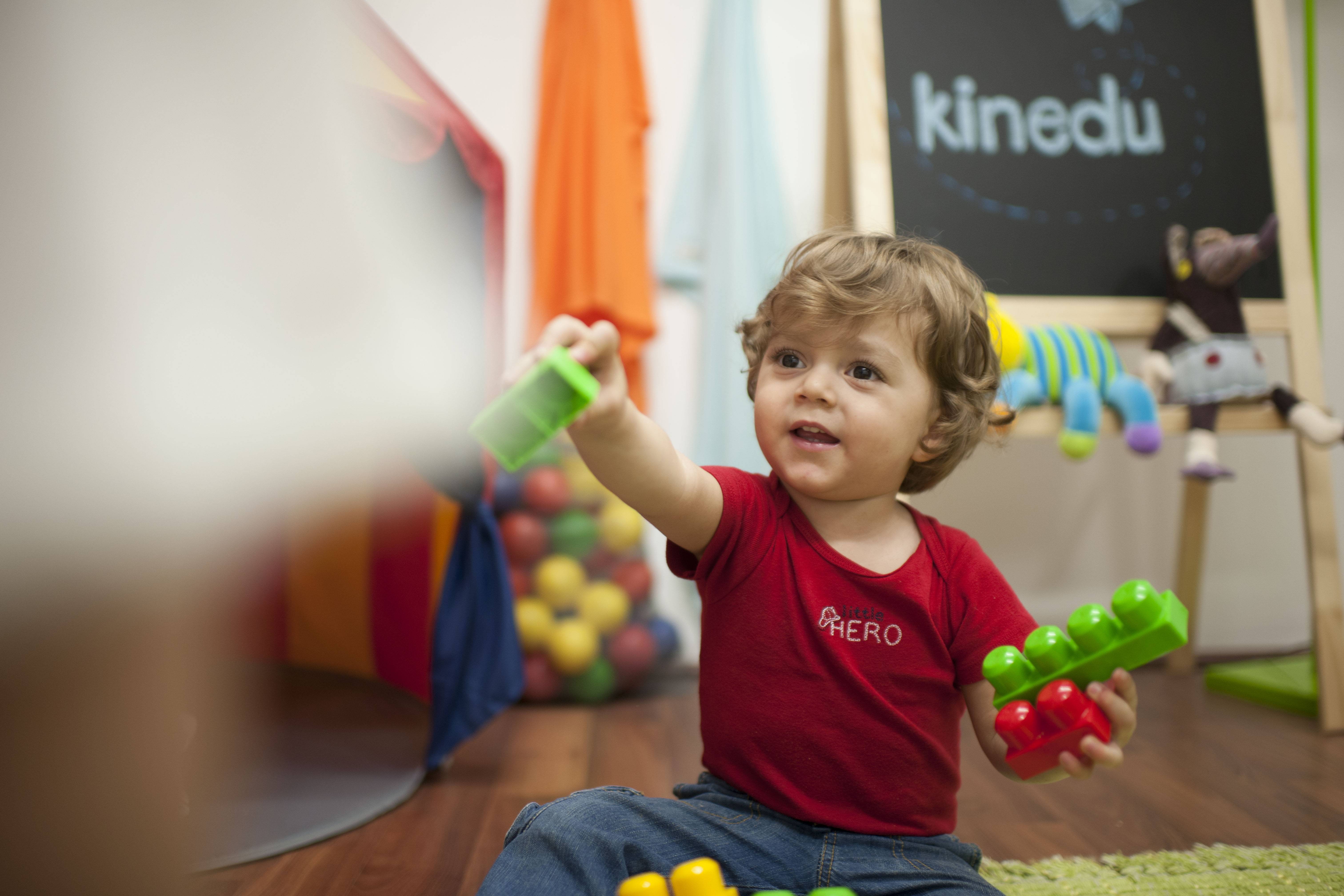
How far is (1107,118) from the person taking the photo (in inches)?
62.6

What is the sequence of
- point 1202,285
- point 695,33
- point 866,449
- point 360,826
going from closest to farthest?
point 866,449 < point 360,826 < point 1202,285 < point 695,33

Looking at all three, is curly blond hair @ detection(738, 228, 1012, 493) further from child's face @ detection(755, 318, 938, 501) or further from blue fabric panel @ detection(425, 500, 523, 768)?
blue fabric panel @ detection(425, 500, 523, 768)

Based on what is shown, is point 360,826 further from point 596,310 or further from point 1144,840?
point 596,310

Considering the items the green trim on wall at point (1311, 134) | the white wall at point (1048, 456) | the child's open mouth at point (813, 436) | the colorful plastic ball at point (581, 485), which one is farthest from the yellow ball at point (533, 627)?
the green trim on wall at point (1311, 134)

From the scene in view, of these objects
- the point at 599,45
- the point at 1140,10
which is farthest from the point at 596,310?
the point at 1140,10

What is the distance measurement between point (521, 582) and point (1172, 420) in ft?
3.71

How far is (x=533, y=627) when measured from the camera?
1689mm

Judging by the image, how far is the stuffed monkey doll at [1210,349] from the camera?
1479 mm

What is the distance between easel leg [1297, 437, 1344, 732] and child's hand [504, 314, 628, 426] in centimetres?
138

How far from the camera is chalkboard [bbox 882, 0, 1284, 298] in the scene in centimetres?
153

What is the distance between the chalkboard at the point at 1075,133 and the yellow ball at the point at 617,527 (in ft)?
2.44

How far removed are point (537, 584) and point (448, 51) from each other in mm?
1123

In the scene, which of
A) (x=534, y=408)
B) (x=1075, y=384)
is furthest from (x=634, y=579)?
(x=534, y=408)

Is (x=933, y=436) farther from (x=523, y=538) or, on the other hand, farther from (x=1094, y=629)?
(x=523, y=538)
